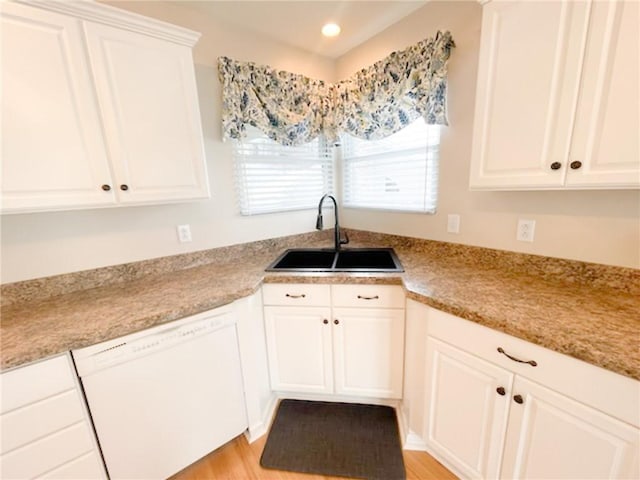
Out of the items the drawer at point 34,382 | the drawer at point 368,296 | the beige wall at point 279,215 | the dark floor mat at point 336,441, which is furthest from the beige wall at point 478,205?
the drawer at point 34,382

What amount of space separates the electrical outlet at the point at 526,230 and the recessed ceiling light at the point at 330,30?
1683 mm

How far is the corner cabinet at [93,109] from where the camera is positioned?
→ 3.36 ft

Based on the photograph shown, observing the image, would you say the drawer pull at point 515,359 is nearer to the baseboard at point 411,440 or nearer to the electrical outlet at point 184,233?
the baseboard at point 411,440

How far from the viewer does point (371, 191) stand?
220 centimetres

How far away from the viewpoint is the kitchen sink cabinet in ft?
4.90

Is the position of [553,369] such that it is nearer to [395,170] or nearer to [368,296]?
[368,296]

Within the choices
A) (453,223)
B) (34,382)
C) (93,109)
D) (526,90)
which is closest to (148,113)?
(93,109)

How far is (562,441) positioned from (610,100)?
1180mm

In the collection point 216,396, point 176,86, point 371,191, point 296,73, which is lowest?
A: point 216,396

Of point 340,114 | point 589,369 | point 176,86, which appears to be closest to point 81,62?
point 176,86

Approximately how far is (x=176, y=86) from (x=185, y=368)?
1.40 m

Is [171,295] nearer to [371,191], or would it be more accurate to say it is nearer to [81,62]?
[81,62]

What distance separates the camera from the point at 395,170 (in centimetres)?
201

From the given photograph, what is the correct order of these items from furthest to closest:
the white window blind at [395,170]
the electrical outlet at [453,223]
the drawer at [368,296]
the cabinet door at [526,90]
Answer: the white window blind at [395,170]
the electrical outlet at [453,223]
the drawer at [368,296]
the cabinet door at [526,90]
